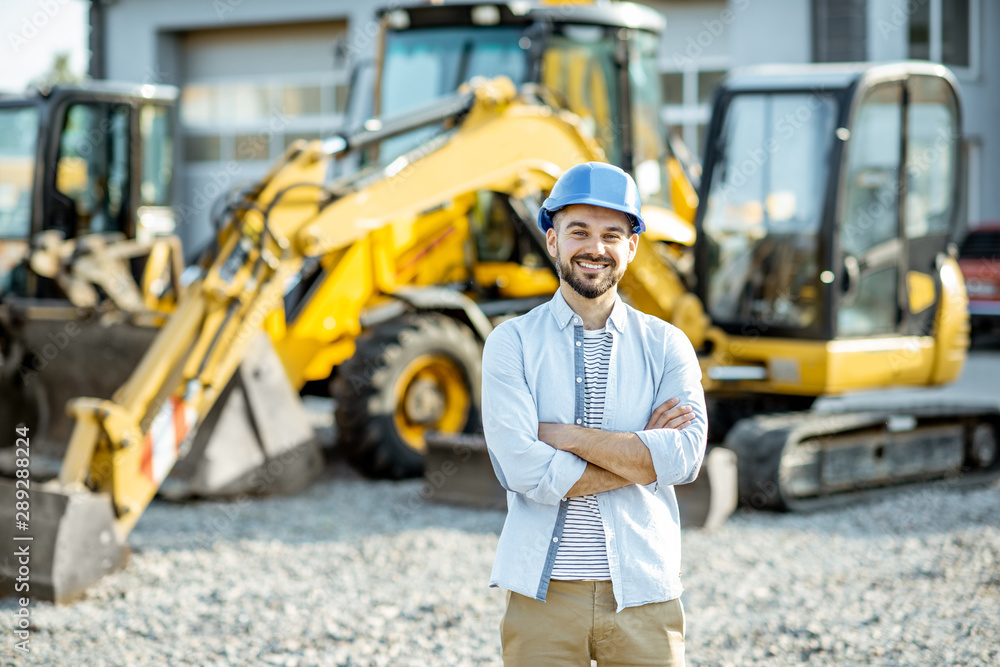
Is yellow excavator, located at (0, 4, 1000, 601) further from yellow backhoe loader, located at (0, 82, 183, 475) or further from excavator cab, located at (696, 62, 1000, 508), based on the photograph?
yellow backhoe loader, located at (0, 82, 183, 475)

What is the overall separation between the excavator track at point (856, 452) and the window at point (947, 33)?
38.7 ft

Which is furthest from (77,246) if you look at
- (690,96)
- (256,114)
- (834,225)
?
(256,114)

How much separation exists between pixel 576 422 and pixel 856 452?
499 cm

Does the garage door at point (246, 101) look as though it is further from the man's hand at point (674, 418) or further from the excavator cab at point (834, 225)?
the man's hand at point (674, 418)

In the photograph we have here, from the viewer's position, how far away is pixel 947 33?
61.7ft

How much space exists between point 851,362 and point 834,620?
2.81 m

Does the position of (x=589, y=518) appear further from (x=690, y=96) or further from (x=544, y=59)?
(x=690, y=96)

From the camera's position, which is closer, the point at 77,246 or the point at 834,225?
the point at 834,225

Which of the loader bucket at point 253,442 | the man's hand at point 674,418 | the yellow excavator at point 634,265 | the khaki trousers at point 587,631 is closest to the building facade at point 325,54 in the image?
the yellow excavator at point 634,265

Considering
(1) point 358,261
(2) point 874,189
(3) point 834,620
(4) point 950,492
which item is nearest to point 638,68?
(2) point 874,189

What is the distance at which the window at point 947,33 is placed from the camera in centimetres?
1820

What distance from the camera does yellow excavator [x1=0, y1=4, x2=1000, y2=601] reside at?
673cm

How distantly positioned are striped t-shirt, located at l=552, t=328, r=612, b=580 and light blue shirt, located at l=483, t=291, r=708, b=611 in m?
0.02

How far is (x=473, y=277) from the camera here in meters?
8.37
